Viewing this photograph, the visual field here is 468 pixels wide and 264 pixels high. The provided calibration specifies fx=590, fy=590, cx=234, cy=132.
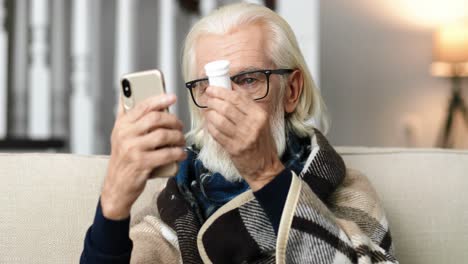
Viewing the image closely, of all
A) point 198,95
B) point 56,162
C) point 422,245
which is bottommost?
point 422,245

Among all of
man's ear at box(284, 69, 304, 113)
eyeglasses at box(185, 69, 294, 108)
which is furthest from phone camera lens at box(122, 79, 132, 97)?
man's ear at box(284, 69, 304, 113)

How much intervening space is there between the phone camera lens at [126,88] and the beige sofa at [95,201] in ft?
1.60

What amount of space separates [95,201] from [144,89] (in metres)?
0.51

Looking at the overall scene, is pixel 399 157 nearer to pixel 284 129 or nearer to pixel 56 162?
pixel 284 129

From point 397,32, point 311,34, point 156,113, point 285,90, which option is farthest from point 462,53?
point 156,113

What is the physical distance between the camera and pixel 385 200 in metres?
1.29

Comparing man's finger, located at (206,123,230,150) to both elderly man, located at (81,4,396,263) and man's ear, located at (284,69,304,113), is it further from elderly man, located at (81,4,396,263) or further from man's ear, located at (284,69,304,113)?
man's ear, located at (284,69,304,113)

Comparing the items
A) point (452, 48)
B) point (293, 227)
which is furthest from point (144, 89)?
point (452, 48)

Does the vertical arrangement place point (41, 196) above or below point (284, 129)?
below

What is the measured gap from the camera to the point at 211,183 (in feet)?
3.73

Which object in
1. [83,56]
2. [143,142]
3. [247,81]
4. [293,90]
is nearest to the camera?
[143,142]

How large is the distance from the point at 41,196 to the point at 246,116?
0.63 meters

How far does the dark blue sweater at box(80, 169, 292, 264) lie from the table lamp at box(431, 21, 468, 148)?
81.4 inches

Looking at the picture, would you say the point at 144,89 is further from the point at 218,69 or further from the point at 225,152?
the point at 225,152
